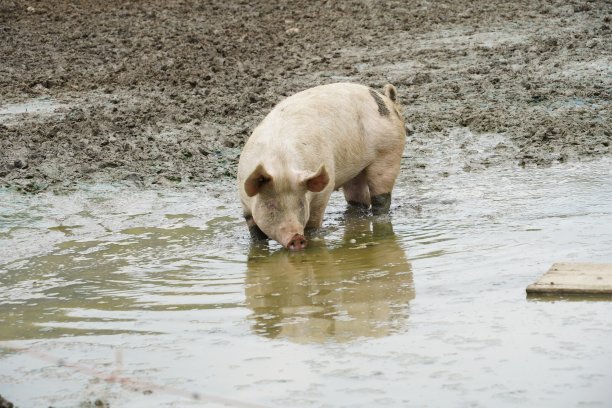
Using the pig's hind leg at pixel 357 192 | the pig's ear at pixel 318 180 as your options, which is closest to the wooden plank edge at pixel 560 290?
the pig's ear at pixel 318 180

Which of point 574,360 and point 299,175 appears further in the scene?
point 299,175

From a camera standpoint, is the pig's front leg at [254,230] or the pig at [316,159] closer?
the pig at [316,159]

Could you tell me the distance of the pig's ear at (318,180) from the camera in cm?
695

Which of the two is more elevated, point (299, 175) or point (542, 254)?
point (299, 175)

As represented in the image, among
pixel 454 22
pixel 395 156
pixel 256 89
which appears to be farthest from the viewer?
pixel 454 22

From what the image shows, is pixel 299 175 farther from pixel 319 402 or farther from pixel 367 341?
pixel 319 402

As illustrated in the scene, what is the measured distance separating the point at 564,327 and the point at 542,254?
1.56 meters

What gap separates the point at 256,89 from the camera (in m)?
11.6

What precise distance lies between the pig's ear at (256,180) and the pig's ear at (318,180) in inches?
9.3

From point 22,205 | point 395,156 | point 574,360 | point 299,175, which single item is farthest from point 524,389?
point 22,205

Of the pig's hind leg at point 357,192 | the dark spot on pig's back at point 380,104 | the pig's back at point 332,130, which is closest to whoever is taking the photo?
the pig's back at point 332,130

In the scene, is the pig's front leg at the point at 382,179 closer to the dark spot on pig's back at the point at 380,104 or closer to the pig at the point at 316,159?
the pig at the point at 316,159

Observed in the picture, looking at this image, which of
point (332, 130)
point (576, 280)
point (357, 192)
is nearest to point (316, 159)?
point (332, 130)

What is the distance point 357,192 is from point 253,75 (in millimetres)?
3741
